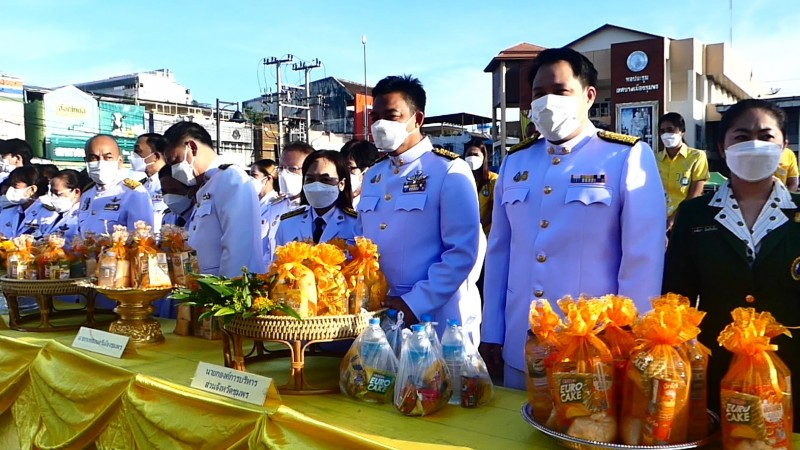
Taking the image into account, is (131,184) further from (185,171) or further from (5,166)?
(5,166)

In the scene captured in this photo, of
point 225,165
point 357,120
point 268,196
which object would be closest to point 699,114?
point 357,120

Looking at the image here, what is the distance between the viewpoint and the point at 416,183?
8.84ft

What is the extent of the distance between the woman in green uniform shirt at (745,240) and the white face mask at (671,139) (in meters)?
4.18

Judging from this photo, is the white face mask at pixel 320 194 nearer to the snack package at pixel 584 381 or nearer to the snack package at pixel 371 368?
the snack package at pixel 371 368

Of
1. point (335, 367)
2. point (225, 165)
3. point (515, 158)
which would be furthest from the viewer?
point (225, 165)

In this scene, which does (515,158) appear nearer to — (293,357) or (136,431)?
(293,357)

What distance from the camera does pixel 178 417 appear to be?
1907mm

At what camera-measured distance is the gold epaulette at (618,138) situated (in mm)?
2180

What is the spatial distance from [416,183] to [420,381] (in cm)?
113

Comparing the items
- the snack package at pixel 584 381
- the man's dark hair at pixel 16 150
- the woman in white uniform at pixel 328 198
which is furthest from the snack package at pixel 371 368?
the man's dark hair at pixel 16 150

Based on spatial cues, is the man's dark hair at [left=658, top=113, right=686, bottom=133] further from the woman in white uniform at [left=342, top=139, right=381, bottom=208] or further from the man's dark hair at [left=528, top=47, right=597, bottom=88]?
the man's dark hair at [left=528, top=47, right=597, bottom=88]

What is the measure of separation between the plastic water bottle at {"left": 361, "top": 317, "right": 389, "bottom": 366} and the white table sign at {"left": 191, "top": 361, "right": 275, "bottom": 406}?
0.95 ft

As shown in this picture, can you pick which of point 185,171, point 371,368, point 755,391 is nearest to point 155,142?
point 185,171

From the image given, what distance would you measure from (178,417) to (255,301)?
0.42 metres
